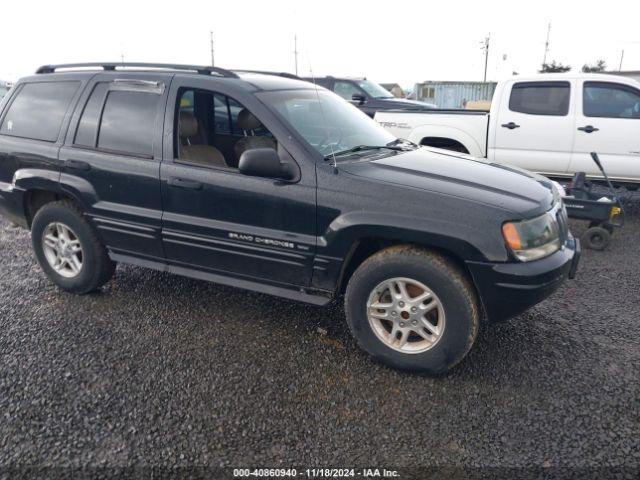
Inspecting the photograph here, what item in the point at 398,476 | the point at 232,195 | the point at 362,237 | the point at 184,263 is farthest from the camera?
the point at 184,263

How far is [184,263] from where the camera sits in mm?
3674

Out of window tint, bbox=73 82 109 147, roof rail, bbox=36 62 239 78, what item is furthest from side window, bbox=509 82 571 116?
window tint, bbox=73 82 109 147

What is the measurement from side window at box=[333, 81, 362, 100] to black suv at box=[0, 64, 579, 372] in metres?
7.93

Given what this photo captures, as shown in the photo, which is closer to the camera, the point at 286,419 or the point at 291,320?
the point at 286,419

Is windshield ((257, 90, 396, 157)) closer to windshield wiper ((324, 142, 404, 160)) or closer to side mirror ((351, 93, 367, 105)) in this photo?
windshield wiper ((324, 142, 404, 160))

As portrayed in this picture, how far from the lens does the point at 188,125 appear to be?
3840mm

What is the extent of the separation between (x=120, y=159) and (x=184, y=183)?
2.01 ft

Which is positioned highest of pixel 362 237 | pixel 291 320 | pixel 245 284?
pixel 362 237

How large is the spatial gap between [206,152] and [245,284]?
109 centimetres

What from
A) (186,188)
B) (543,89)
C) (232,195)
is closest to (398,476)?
(232,195)

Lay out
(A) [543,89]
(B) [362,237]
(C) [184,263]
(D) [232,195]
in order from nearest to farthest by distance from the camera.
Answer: (B) [362,237] < (D) [232,195] < (C) [184,263] < (A) [543,89]

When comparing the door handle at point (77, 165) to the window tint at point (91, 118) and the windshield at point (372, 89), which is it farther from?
the windshield at point (372, 89)

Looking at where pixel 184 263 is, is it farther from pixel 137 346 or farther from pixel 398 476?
pixel 398 476

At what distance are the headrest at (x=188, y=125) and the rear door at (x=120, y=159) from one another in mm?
198
